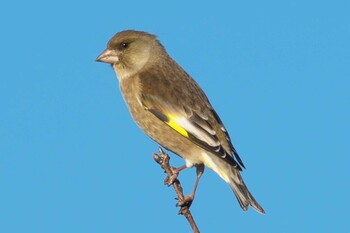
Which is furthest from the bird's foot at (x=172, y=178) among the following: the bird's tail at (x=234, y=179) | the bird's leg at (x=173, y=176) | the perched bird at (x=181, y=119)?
the bird's tail at (x=234, y=179)

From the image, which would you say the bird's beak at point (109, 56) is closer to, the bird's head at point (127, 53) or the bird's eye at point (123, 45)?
the bird's head at point (127, 53)

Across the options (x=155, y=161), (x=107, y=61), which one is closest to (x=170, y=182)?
(x=155, y=161)

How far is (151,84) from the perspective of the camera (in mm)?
8547

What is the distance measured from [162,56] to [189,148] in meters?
1.74

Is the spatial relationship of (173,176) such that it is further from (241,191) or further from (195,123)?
(195,123)

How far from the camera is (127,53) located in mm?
9258

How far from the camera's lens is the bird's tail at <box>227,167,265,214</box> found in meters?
7.66

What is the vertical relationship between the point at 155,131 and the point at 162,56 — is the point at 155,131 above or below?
below

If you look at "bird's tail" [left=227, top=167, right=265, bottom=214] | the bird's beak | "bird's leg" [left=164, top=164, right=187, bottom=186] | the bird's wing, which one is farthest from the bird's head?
"bird's tail" [left=227, top=167, right=265, bottom=214]

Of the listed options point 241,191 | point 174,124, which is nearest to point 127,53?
point 174,124

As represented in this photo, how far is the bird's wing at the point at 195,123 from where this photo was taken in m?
7.93

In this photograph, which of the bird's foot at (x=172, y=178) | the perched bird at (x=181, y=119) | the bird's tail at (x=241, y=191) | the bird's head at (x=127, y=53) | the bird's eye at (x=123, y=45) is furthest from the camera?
the bird's eye at (x=123, y=45)

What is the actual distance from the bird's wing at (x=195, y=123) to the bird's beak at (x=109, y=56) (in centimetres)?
108

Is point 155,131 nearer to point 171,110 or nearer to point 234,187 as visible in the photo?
point 171,110
